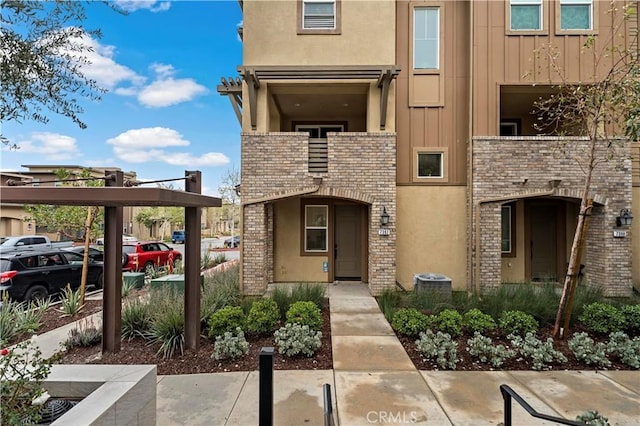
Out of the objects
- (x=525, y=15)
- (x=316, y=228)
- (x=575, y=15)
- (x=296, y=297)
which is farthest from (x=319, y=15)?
(x=296, y=297)

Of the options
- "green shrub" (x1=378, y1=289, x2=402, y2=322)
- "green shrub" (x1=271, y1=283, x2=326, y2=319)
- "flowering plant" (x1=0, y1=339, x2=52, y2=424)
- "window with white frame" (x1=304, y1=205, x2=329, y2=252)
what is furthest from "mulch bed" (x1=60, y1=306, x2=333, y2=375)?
"window with white frame" (x1=304, y1=205, x2=329, y2=252)

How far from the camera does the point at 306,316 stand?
18.7 feet

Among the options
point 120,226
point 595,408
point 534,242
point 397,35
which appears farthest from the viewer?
point 534,242

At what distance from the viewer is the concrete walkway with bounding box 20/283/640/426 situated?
11.3ft

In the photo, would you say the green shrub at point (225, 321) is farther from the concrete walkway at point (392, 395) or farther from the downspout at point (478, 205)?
the downspout at point (478, 205)

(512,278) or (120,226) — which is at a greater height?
(120,226)

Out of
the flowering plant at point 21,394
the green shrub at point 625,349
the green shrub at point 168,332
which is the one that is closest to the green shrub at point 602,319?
the green shrub at point 625,349

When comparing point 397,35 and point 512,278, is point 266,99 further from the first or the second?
point 512,278

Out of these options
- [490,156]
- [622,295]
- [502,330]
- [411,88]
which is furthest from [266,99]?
[622,295]

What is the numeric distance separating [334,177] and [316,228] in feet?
7.25

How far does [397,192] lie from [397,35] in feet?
15.2

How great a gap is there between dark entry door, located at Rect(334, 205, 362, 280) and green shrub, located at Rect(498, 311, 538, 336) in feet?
16.8

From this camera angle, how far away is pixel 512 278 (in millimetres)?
9859

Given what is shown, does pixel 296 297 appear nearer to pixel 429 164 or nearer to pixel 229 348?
pixel 229 348
